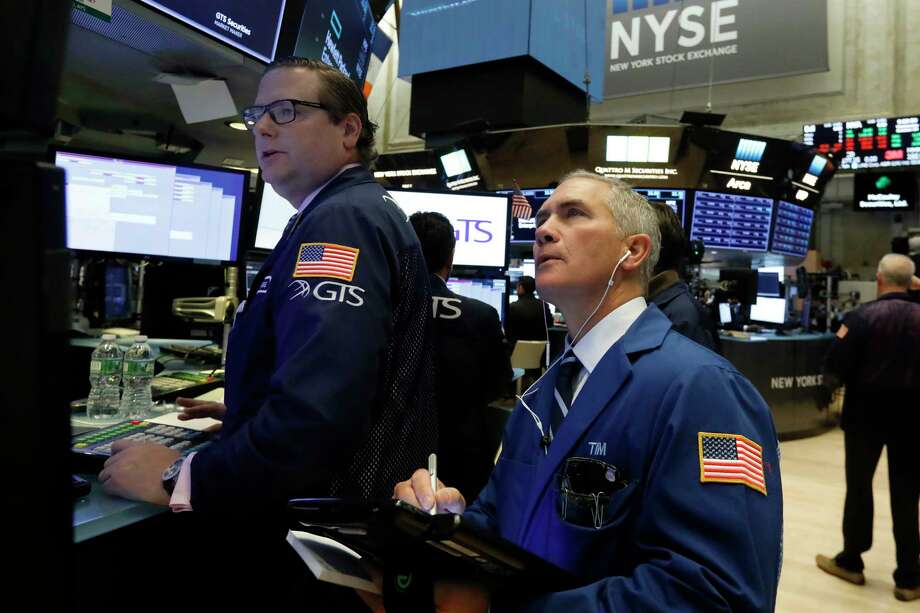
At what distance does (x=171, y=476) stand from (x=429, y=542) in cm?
58

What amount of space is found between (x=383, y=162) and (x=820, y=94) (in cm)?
697

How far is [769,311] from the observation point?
816 centimetres

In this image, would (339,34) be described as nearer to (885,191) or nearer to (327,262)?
(327,262)

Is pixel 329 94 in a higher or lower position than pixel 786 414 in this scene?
higher

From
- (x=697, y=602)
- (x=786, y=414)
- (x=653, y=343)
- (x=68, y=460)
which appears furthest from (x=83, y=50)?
(x=786, y=414)

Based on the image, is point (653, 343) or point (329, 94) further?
point (329, 94)

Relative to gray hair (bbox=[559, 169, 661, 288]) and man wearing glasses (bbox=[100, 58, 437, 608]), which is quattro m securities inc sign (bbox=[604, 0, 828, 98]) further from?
man wearing glasses (bbox=[100, 58, 437, 608])

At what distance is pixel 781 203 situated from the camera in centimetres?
691

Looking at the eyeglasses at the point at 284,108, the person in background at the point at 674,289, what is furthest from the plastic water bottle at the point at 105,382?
the person in background at the point at 674,289

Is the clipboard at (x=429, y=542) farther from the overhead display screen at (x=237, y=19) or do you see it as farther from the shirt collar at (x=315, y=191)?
the overhead display screen at (x=237, y=19)

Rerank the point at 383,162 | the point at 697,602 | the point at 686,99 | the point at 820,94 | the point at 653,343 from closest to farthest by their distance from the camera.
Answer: the point at 697,602 < the point at 653,343 < the point at 383,162 < the point at 820,94 < the point at 686,99

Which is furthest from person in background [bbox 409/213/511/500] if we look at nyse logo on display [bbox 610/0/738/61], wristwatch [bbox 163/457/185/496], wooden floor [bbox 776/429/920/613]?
nyse logo on display [bbox 610/0/738/61]

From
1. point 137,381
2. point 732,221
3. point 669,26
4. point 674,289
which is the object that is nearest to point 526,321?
point 732,221

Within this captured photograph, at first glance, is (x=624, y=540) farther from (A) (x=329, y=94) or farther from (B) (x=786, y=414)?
(B) (x=786, y=414)
